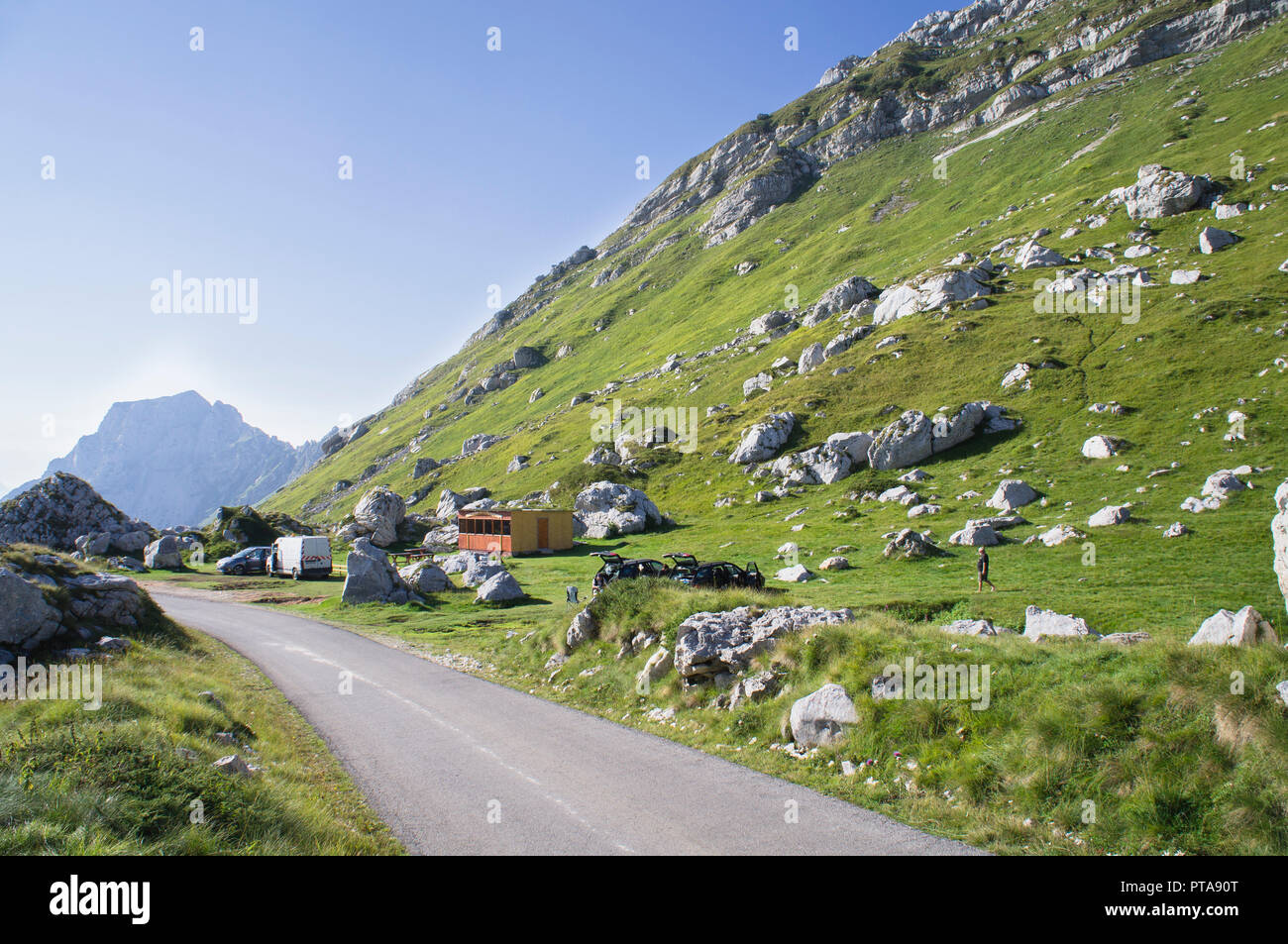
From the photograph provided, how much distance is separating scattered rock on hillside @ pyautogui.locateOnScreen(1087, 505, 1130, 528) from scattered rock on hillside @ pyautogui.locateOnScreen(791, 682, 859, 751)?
30.9 metres

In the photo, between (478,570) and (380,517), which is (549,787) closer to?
(478,570)

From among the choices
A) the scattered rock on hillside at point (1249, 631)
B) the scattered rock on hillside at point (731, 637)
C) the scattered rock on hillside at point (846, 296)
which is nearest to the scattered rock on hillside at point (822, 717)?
the scattered rock on hillside at point (731, 637)

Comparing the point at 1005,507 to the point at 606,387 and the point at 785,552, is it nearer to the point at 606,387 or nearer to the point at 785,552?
the point at 785,552

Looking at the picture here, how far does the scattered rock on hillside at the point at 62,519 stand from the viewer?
6222 cm

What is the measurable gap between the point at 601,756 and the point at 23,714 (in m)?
10.6

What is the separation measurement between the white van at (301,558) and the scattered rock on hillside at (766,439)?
1791 inches

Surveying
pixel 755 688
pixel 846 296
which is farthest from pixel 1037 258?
pixel 755 688

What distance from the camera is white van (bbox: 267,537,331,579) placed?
175 feet

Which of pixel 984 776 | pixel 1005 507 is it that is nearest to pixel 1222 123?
pixel 1005 507

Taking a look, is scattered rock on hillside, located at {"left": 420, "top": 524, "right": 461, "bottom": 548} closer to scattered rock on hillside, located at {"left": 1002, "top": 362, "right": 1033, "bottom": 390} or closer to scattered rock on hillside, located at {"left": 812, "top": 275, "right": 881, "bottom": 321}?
scattered rock on hillside, located at {"left": 1002, "top": 362, "right": 1033, "bottom": 390}

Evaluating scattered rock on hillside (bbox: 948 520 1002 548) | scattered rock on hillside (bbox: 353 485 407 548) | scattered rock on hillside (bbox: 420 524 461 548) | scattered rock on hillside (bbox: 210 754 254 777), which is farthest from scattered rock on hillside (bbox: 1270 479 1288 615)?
scattered rock on hillside (bbox: 353 485 407 548)

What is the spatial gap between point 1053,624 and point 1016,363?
54.8 metres

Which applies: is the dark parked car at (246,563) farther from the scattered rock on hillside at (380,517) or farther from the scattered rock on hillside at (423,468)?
the scattered rock on hillside at (423,468)
